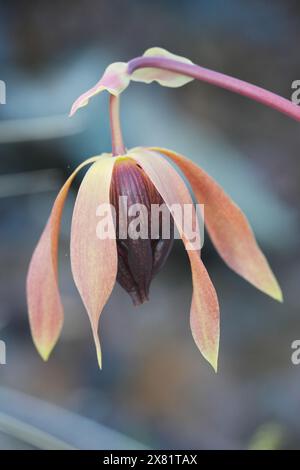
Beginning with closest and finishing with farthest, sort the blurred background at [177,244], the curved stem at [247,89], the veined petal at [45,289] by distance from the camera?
the curved stem at [247,89]
the veined petal at [45,289]
the blurred background at [177,244]

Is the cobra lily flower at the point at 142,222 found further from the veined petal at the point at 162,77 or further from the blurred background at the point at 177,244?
the blurred background at the point at 177,244

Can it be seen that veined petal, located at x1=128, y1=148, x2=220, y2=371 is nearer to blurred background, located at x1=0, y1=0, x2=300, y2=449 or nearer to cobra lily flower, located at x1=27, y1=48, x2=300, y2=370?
cobra lily flower, located at x1=27, y1=48, x2=300, y2=370

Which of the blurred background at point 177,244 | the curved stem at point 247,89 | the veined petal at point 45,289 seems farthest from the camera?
the blurred background at point 177,244

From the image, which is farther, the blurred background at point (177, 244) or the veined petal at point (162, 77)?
the blurred background at point (177, 244)

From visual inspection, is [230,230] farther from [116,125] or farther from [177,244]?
[177,244]

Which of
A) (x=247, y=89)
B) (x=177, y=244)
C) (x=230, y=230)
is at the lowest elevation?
(x=177, y=244)

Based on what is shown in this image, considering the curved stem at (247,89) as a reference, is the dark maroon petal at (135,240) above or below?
below

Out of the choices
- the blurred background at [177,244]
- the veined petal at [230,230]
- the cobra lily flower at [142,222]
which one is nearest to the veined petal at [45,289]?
the cobra lily flower at [142,222]

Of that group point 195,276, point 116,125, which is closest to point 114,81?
point 116,125
